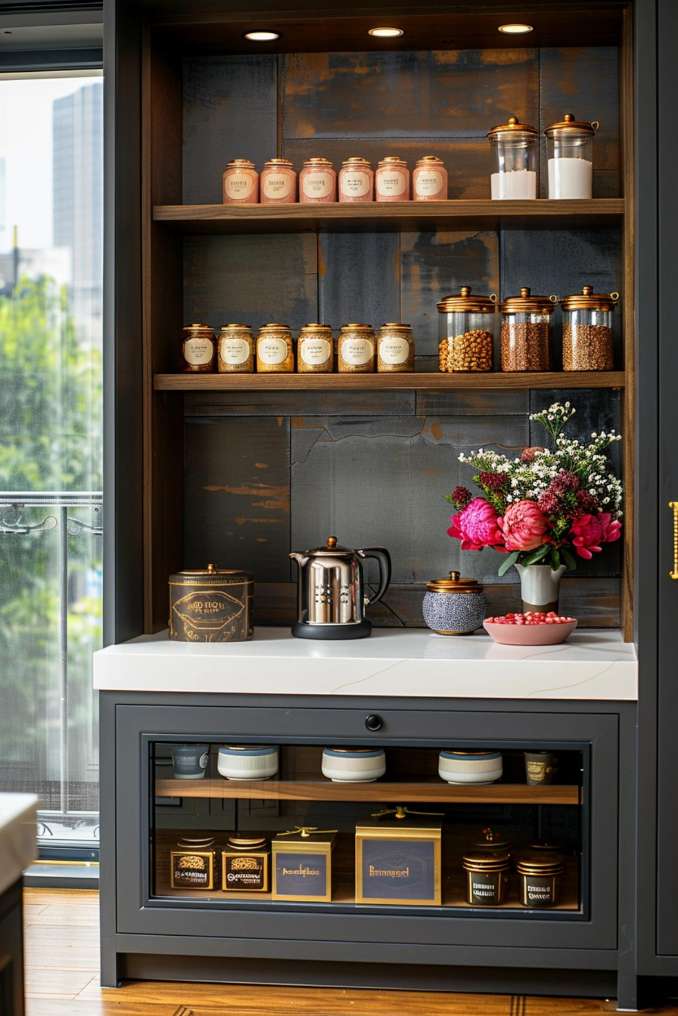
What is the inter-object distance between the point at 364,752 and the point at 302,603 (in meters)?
0.46

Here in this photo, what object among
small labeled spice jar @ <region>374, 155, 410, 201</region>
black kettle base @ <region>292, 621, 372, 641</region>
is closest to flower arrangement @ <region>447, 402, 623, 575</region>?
black kettle base @ <region>292, 621, 372, 641</region>

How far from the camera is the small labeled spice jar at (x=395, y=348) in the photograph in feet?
10.3

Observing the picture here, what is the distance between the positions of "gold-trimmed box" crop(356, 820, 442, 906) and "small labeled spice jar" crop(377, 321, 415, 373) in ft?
3.78

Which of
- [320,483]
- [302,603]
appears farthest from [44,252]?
[302,603]

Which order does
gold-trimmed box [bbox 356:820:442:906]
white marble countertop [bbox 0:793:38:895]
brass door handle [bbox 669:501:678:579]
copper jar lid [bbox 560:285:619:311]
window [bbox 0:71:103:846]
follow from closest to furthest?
white marble countertop [bbox 0:793:38:895] → brass door handle [bbox 669:501:678:579] → gold-trimmed box [bbox 356:820:442:906] → copper jar lid [bbox 560:285:619:311] → window [bbox 0:71:103:846]

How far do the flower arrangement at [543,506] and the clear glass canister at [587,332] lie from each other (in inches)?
6.4

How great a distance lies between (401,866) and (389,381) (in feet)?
3.94

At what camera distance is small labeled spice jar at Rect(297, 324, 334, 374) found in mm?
3154

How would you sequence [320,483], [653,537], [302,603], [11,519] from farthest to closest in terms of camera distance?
[11,519], [320,483], [302,603], [653,537]

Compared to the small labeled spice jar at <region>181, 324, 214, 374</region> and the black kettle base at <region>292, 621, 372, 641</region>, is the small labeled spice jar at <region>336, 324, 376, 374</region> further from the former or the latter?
the black kettle base at <region>292, 621, 372, 641</region>

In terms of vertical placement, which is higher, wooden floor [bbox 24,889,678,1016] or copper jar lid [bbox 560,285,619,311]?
copper jar lid [bbox 560,285,619,311]

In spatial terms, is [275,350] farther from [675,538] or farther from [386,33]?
[675,538]

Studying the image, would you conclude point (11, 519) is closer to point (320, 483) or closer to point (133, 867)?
point (320, 483)

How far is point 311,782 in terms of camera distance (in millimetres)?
2910
